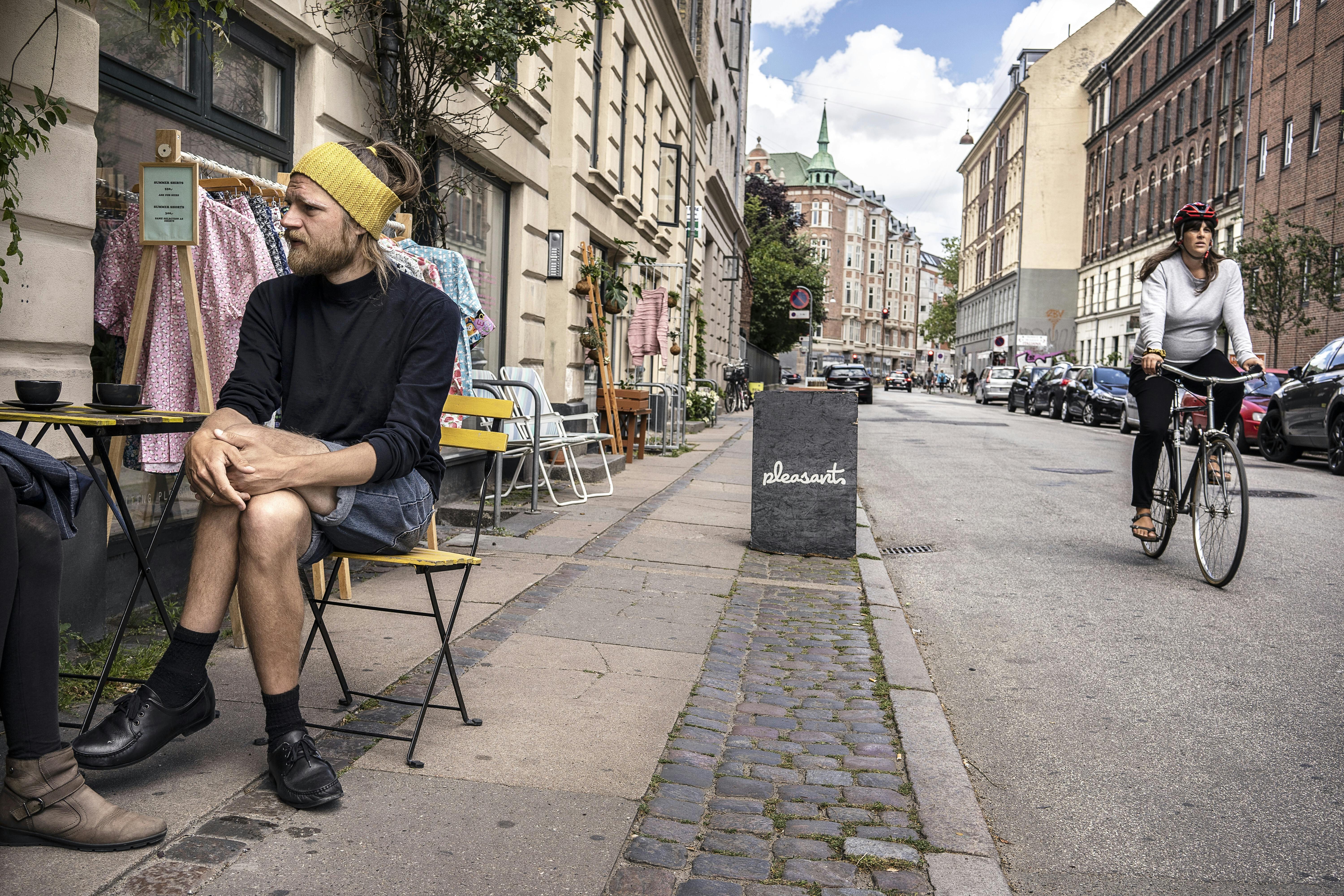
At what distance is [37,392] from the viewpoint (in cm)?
286

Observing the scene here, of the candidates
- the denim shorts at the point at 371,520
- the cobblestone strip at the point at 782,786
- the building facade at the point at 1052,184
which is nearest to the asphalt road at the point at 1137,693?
the cobblestone strip at the point at 782,786

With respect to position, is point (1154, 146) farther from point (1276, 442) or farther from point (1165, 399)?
point (1165, 399)

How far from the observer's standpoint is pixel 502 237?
36.4ft

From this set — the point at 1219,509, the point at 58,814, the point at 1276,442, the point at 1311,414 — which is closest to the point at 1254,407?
the point at 1276,442

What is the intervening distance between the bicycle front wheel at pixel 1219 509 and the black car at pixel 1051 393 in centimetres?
2452

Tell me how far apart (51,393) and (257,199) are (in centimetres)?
207

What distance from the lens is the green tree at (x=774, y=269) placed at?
177 ft

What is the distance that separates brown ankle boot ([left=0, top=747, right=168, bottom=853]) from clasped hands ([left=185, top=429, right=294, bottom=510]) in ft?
2.14

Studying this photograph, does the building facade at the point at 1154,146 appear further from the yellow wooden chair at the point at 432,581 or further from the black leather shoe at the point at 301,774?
the black leather shoe at the point at 301,774

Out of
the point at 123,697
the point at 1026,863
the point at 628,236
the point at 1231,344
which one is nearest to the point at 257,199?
the point at 123,697

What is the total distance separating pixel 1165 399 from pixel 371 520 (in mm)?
5172

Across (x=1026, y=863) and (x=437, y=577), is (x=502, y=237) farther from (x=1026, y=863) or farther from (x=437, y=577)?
(x=1026, y=863)

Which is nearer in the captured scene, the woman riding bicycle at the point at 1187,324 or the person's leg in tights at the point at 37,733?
the person's leg in tights at the point at 37,733

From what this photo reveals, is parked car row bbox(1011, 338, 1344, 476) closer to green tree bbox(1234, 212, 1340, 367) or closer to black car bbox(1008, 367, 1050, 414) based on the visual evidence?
green tree bbox(1234, 212, 1340, 367)
